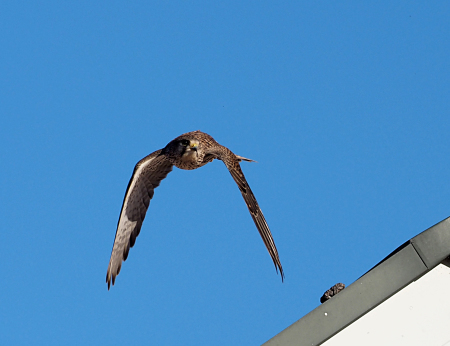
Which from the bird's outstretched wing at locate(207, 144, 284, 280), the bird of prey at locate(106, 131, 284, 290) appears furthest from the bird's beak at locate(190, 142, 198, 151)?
the bird's outstretched wing at locate(207, 144, 284, 280)

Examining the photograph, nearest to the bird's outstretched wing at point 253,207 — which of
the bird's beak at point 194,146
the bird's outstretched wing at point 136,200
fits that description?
the bird's beak at point 194,146

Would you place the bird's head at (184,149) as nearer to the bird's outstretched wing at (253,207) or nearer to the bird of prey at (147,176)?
the bird of prey at (147,176)

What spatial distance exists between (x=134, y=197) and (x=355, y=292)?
4.72 meters

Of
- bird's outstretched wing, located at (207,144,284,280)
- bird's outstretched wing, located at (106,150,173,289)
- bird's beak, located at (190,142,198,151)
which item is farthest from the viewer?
bird's outstretched wing, located at (106,150,173,289)

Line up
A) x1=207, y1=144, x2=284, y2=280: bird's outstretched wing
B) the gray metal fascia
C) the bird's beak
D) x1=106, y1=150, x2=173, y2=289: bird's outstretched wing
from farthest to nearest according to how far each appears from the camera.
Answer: x1=106, y1=150, x2=173, y2=289: bird's outstretched wing → the bird's beak → x1=207, y1=144, x2=284, y2=280: bird's outstretched wing → the gray metal fascia

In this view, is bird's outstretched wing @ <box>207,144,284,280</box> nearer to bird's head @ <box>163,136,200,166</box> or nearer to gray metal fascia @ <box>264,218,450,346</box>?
bird's head @ <box>163,136,200,166</box>

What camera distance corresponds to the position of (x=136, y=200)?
768 centimetres

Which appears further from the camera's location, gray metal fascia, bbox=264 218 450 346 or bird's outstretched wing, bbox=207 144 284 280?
bird's outstretched wing, bbox=207 144 284 280

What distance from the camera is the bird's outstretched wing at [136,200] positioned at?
7.56 meters

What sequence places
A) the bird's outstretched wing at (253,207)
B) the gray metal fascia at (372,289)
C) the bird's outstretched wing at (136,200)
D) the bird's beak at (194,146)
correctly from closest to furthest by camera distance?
the gray metal fascia at (372,289) → the bird's outstretched wing at (253,207) → the bird's beak at (194,146) → the bird's outstretched wing at (136,200)

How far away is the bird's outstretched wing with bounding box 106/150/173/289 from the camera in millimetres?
7562

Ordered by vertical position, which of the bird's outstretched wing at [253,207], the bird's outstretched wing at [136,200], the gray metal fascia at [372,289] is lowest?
the gray metal fascia at [372,289]

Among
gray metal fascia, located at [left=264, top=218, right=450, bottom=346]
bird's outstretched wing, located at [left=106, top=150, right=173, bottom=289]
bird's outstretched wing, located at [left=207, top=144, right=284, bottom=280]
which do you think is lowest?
gray metal fascia, located at [left=264, top=218, right=450, bottom=346]

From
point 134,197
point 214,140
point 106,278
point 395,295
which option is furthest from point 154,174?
point 395,295
